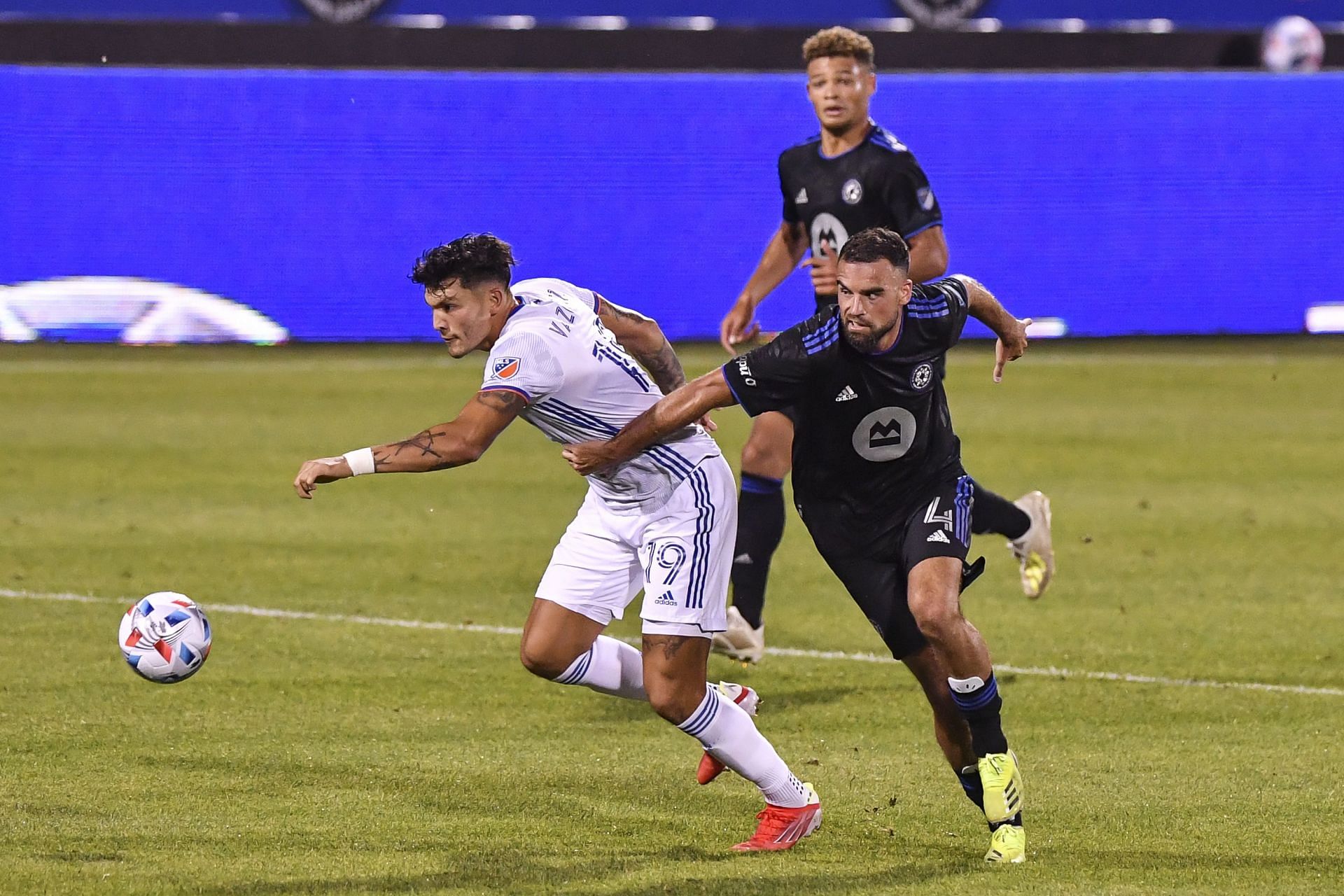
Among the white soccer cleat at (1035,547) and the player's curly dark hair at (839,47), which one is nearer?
the player's curly dark hair at (839,47)

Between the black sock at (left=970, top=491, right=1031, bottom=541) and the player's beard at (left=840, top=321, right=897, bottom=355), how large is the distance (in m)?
2.62

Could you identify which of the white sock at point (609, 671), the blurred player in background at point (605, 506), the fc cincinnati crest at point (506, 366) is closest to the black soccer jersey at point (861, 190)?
the blurred player in background at point (605, 506)

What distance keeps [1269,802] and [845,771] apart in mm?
1652

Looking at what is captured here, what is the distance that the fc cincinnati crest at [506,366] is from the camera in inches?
250

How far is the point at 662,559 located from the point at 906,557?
34.7 inches

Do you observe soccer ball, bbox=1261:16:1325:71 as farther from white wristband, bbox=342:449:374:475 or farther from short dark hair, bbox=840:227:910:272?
white wristband, bbox=342:449:374:475

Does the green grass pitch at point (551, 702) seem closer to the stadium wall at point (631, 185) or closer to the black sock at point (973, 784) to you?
the black sock at point (973, 784)

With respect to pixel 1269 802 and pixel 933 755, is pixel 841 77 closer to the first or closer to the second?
pixel 933 755

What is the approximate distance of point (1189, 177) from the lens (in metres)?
25.0

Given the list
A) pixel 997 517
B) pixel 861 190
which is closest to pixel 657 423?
pixel 997 517

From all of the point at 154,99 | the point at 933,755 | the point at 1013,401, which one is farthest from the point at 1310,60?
the point at 933,755

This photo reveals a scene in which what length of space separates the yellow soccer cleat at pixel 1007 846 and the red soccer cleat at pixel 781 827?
25.2 inches

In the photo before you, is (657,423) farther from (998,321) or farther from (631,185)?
(631,185)

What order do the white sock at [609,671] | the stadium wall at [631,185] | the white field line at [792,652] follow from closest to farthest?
1. the white sock at [609,671]
2. the white field line at [792,652]
3. the stadium wall at [631,185]
